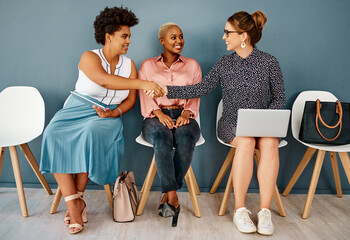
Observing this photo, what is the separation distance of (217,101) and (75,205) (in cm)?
131

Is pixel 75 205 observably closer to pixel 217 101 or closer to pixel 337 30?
pixel 217 101

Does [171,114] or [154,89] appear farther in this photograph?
[171,114]

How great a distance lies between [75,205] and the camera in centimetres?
210

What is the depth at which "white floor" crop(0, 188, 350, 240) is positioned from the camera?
2018 mm

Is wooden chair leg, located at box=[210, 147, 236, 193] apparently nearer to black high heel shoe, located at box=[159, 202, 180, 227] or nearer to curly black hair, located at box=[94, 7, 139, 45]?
black high heel shoe, located at box=[159, 202, 180, 227]

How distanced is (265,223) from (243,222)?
0.43 ft

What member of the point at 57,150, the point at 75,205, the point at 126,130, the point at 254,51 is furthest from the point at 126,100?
the point at 254,51

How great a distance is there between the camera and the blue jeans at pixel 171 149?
205 centimetres

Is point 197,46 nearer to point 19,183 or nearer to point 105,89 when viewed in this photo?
point 105,89

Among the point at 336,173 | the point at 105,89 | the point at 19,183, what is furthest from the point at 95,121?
the point at 336,173

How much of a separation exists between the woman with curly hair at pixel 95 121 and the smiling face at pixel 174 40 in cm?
28

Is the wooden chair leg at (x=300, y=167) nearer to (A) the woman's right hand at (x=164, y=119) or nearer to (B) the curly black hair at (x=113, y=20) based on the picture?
(A) the woman's right hand at (x=164, y=119)

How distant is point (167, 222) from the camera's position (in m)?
2.18

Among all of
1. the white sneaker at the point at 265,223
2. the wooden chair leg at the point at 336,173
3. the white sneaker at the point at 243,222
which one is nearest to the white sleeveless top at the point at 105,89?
the white sneaker at the point at 243,222
